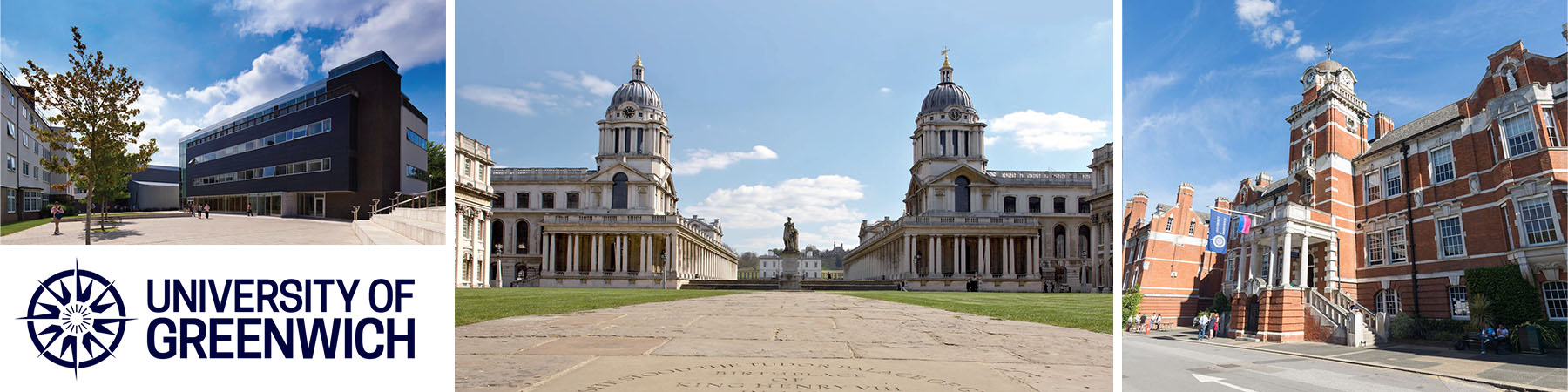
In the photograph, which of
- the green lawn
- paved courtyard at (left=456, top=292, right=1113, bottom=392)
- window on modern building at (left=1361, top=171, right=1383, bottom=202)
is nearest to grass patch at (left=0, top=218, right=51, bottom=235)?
paved courtyard at (left=456, top=292, right=1113, bottom=392)

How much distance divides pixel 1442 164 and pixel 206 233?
44.2ft

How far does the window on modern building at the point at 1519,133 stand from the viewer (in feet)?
15.5

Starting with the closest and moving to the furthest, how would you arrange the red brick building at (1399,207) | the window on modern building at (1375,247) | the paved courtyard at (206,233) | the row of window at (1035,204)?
the red brick building at (1399,207)
the window on modern building at (1375,247)
the paved courtyard at (206,233)
the row of window at (1035,204)

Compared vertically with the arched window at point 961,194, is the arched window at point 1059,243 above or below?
below

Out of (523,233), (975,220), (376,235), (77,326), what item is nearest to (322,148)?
(376,235)

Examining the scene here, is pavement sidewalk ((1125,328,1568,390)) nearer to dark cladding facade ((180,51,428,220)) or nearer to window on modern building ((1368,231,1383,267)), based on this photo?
window on modern building ((1368,231,1383,267))

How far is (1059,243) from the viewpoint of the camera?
57.5 meters

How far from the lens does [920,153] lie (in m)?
61.3

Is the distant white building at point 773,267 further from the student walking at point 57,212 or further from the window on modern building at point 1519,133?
the window on modern building at point 1519,133

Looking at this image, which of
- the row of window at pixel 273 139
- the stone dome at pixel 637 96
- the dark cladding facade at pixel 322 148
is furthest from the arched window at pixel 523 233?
the row of window at pixel 273 139

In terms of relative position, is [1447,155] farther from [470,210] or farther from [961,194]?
[961,194]

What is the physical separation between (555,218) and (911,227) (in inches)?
1033

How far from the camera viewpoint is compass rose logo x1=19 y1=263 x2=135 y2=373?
6336 mm

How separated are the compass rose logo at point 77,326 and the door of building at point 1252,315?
32.1ft
